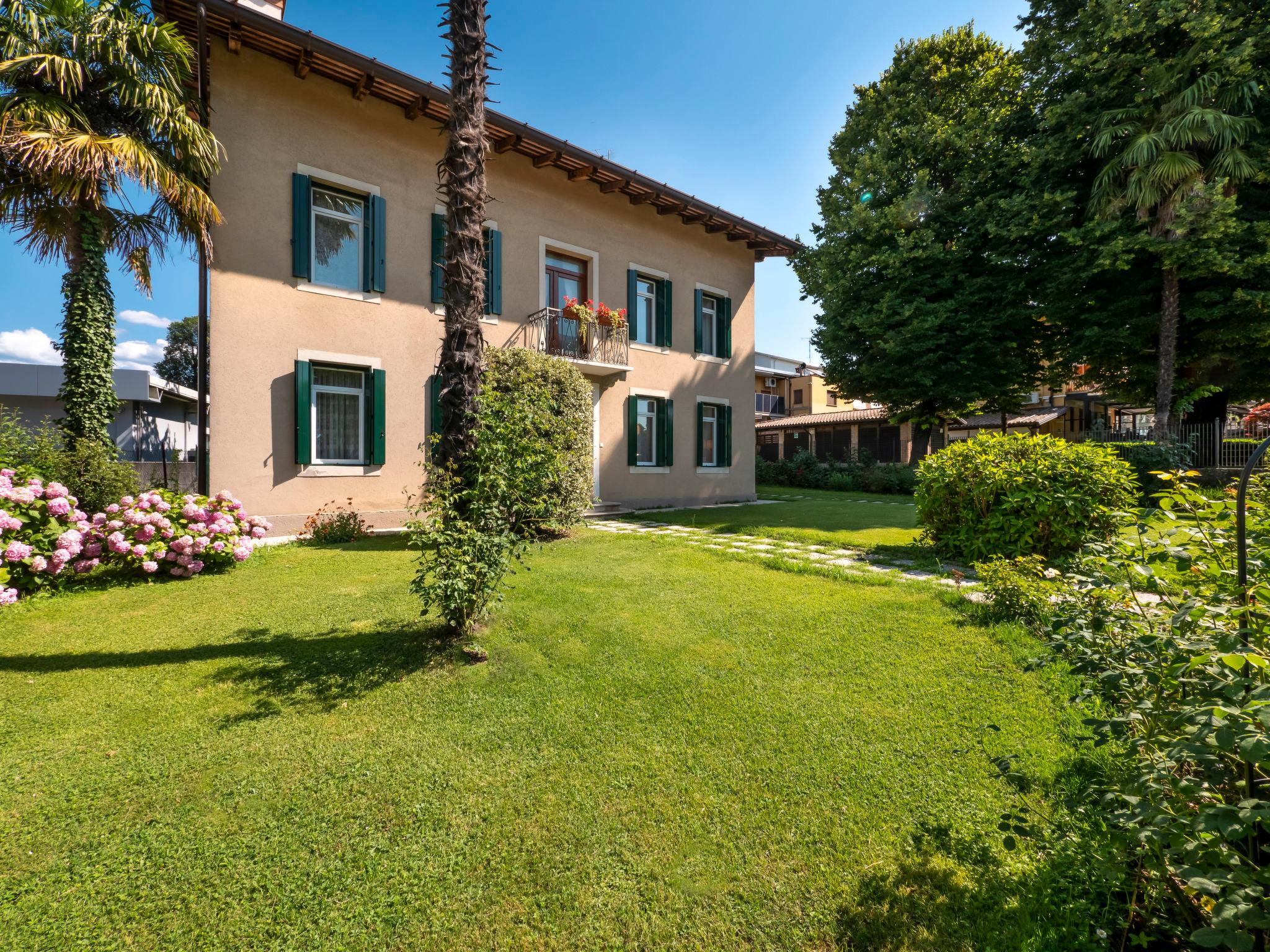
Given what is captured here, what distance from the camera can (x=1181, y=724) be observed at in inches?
50.4

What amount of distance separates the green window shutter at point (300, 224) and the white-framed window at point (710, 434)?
9066 mm

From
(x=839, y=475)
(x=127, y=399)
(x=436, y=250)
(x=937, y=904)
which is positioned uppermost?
(x=436, y=250)

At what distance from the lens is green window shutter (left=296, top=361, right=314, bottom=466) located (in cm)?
815

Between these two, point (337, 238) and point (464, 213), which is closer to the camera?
point (464, 213)

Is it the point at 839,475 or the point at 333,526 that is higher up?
the point at 839,475

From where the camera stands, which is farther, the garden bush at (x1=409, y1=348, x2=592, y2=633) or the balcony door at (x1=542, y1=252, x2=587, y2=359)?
the balcony door at (x1=542, y1=252, x2=587, y2=359)

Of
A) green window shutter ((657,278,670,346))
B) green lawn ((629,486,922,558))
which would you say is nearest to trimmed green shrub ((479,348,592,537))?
green lawn ((629,486,922,558))

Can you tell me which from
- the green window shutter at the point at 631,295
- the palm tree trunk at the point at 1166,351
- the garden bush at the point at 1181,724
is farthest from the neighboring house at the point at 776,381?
the garden bush at the point at 1181,724

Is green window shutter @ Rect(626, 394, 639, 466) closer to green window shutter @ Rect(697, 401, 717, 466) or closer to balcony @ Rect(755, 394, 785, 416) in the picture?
green window shutter @ Rect(697, 401, 717, 466)

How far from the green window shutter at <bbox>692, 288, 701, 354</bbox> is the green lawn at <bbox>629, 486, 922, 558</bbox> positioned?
4283 millimetres

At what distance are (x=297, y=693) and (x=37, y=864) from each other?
1266 mm

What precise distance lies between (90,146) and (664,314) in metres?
9.74

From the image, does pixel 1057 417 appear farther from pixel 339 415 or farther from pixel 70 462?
pixel 70 462

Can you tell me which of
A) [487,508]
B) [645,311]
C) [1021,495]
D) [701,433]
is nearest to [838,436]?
[701,433]
